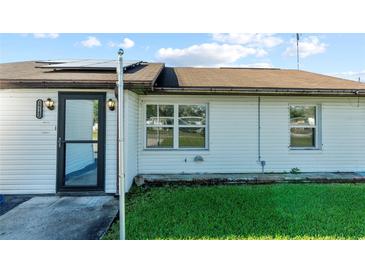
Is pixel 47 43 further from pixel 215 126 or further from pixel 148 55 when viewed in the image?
pixel 215 126

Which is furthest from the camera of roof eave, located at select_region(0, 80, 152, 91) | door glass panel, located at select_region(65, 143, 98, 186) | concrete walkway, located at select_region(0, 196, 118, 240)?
door glass panel, located at select_region(65, 143, 98, 186)

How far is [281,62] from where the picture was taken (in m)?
12.0

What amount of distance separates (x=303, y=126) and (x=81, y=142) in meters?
6.56

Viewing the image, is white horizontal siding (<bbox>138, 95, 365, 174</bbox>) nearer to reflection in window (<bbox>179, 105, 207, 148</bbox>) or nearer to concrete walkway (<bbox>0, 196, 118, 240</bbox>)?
reflection in window (<bbox>179, 105, 207, 148</bbox>)

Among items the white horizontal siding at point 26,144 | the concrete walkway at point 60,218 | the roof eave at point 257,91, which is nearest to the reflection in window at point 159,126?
the roof eave at point 257,91

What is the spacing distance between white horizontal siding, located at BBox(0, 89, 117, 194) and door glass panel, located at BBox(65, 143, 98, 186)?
298 millimetres

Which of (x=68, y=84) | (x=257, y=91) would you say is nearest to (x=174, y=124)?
(x=257, y=91)

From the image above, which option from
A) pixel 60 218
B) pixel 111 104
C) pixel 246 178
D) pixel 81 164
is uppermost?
pixel 111 104

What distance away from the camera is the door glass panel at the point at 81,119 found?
19.6ft

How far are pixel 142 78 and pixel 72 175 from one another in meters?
2.87

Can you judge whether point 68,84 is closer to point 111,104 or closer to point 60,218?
point 111,104

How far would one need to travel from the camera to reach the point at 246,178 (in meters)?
7.07

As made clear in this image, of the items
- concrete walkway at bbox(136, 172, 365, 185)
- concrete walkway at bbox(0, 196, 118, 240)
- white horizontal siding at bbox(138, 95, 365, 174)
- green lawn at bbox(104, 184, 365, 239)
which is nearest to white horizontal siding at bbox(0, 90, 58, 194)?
concrete walkway at bbox(0, 196, 118, 240)

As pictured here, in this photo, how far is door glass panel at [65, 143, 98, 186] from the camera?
19.6 feet
